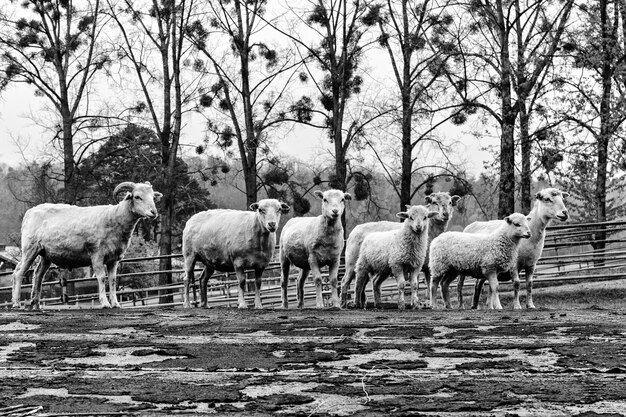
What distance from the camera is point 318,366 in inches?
330

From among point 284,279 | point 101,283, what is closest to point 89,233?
point 101,283

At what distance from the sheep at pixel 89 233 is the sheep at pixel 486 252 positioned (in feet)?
17.5

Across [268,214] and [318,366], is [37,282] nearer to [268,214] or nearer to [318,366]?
[268,214]

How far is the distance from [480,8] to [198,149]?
35.7ft

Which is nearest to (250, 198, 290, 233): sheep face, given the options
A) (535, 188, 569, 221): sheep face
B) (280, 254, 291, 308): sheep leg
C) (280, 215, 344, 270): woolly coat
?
(280, 215, 344, 270): woolly coat

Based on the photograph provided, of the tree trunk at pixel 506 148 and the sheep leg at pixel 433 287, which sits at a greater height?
the tree trunk at pixel 506 148

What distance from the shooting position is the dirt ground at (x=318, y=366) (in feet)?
20.8

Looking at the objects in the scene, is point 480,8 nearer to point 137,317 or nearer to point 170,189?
point 170,189

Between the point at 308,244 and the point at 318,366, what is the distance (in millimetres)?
9340

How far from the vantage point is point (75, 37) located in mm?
34906

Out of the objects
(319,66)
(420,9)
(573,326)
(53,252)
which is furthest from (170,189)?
(573,326)

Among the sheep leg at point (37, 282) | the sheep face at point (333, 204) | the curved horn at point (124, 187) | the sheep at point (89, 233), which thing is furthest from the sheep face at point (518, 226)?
the sheep leg at point (37, 282)

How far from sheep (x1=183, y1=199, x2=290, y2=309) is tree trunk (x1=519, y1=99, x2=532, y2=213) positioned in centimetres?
1326

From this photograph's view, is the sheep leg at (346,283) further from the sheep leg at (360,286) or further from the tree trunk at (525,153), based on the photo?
the tree trunk at (525,153)
